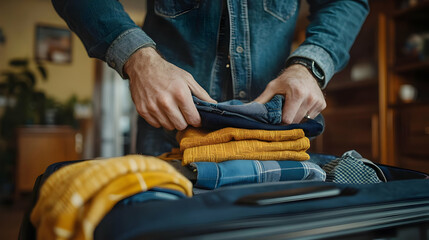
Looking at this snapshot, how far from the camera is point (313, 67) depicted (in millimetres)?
562

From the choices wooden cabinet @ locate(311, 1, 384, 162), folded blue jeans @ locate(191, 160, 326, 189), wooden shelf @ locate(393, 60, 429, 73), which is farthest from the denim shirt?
wooden cabinet @ locate(311, 1, 384, 162)

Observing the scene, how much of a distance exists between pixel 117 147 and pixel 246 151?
4140 millimetres

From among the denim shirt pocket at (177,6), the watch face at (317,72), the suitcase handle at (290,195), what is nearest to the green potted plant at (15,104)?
the denim shirt pocket at (177,6)

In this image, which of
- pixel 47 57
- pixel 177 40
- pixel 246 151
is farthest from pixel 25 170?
pixel 246 151

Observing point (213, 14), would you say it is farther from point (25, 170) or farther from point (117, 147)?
point (117, 147)

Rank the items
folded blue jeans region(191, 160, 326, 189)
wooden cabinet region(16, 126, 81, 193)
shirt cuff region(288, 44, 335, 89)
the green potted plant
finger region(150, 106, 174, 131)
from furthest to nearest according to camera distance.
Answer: the green potted plant, wooden cabinet region(16, 126, 81, 193), shirt cuff region(288, 44, 335, 89), finger region(150, 106, 174, 131), folded blue jeans region(191, 160, 326, 189)

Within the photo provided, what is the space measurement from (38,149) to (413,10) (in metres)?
3.53

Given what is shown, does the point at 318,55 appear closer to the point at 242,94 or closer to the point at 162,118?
the point at 242,94

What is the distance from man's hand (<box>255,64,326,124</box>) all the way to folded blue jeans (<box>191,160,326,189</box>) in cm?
10

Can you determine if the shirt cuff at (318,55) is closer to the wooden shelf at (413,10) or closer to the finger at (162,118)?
the finger at (162,118)

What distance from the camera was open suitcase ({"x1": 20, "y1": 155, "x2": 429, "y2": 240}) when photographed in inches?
8.4

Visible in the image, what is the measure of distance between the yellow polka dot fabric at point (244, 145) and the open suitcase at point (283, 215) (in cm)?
13

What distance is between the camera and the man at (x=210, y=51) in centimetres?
47

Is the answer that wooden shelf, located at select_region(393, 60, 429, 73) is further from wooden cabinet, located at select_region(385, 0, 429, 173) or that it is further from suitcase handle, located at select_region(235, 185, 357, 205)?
suitcase handle, located at select_region(235, 185, 357, 205)
